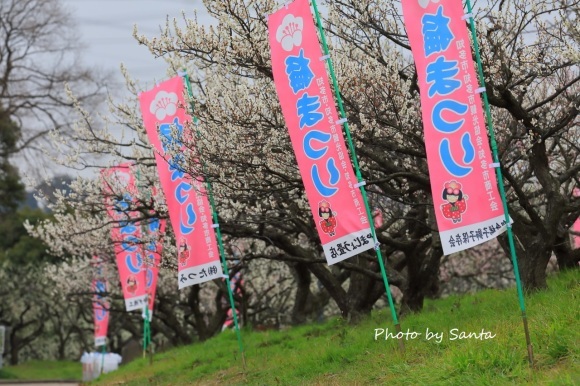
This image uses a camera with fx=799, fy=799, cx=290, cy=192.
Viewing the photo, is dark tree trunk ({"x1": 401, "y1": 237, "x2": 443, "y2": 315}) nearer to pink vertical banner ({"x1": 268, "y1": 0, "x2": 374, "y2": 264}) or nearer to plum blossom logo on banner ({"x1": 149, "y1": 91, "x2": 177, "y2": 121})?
pink vertical banner ({"x1": 268, "y1": 0, "x2": 374, "y2": 264})

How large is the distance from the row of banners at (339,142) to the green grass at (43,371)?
19918 millimetres

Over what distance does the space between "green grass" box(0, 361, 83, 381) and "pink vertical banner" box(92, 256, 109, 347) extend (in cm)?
→ 619

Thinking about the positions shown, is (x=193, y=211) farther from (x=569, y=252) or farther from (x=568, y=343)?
(x=568, y=343)

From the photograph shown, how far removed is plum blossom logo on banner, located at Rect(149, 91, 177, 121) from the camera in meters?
13.3

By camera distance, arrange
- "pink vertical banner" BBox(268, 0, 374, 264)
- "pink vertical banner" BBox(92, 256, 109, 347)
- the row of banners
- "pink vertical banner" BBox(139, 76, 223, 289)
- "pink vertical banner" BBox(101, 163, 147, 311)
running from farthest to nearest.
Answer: "pink vertical banner" BBox(92, 256, 109, 347)
"pink vertical banner" BBox(101, 163, 147, 311)
"pink vertical banner" BBox(139, 76, 223, 289)
"pink vertical banner" BBox(268, 0, 374, 264)
the row of banners

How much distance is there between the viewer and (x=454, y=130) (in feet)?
27.9

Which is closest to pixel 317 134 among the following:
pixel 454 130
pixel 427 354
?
pixel 454 130

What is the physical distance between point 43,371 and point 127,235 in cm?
1931

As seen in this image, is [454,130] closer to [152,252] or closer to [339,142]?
[339,142]

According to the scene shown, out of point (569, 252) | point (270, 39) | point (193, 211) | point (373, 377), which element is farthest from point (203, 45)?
point (569, 252)

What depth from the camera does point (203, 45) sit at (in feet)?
39.1

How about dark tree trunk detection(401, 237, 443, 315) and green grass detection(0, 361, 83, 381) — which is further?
green grass detection(0, 361, 83, 381)

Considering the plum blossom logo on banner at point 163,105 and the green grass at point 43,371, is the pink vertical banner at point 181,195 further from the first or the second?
the green grass at point 43,371

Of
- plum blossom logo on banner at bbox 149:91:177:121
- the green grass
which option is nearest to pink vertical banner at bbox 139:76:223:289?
plum blossom logo on banner at bbox 149:91:177:121
